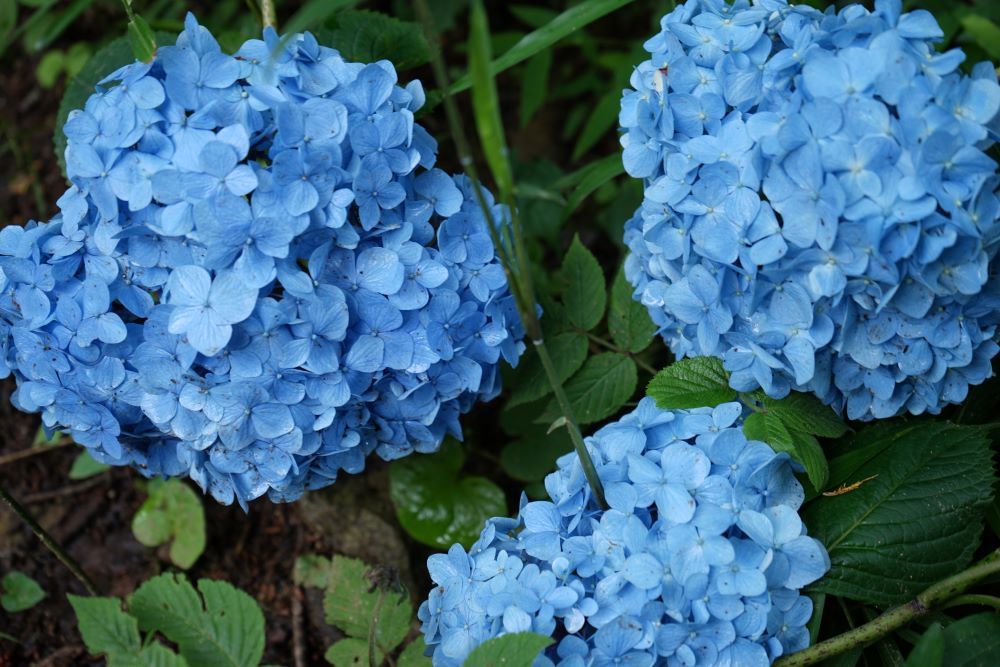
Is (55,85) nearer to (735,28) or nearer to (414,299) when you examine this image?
(414,299)

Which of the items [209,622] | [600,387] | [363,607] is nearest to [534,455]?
[600,387]

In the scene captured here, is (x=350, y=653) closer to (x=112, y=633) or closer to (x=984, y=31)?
(x=112, y=633)

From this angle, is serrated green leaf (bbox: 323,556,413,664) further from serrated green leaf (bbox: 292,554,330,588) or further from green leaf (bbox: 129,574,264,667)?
serrated green leaf (bbox: 292,554,330,588)

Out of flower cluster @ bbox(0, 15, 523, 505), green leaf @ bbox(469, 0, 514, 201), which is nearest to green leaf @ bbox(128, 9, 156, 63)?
flower cluster @ bbox(0, 15, 523, 505)

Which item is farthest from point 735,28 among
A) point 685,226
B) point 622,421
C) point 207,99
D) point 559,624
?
point 559,624

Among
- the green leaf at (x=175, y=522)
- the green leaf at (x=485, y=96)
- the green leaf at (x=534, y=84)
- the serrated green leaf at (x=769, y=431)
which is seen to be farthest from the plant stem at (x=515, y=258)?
the green leaf at (x=534, y=84)

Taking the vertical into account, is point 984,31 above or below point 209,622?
above
